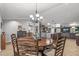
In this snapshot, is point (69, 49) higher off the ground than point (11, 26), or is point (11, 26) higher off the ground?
point (11, 26)

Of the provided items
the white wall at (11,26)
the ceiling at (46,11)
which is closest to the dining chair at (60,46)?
the ceiling at (46,11)

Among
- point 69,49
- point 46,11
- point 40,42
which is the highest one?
point 46,11

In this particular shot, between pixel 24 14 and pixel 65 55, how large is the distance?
0.97 m

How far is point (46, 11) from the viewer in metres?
1.68

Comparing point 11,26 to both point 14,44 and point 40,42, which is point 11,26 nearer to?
point 14,44

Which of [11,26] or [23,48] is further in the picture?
[23,48]

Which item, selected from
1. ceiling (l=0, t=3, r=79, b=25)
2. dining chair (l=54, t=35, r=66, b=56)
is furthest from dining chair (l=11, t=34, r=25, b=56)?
dining chair (l=54, t=35, r=66, b=56)

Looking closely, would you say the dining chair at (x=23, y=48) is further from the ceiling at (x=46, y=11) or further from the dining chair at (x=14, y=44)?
the ceiling at (x=46, y=11)

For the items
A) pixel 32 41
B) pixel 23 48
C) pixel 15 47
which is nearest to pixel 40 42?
pixel 32 41

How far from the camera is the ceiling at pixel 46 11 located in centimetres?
168

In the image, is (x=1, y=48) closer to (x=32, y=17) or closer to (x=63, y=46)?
(x=32, y=17)

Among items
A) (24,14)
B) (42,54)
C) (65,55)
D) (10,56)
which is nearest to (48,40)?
(42,54)

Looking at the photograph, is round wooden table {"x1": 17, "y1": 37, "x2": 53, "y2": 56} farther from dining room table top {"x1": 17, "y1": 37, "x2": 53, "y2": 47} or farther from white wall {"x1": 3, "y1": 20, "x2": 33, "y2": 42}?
white wall {"x1": 3, "y1": 20, "x2": 33, "y2": 42}

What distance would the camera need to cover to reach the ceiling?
168 centimetres
